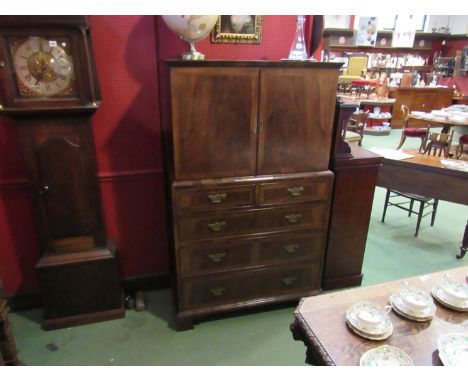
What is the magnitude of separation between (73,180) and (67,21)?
2.75ft

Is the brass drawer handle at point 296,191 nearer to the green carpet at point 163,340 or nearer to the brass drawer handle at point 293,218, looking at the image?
the brass drawer handle at point 293,218

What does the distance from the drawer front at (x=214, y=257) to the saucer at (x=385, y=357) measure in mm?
1101

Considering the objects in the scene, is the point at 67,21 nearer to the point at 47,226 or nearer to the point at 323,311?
the point at 47,226

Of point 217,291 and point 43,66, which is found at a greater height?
point 43,66

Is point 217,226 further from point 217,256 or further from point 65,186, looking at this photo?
point 65,186

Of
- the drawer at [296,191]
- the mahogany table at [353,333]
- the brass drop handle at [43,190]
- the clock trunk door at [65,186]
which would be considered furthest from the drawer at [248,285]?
the brass drop handle at [43,190]

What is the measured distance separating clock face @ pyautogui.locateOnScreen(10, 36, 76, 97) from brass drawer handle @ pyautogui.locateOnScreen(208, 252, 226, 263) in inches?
47.2

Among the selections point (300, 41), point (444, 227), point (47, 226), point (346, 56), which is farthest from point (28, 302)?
point (346, 56)

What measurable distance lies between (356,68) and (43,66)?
810 cm

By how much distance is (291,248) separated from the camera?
219cm

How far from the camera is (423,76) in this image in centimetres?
952

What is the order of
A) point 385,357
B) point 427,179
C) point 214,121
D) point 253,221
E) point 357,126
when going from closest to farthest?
point 385,357
point 214,121
point 253,221
point 427,179
point 357,126

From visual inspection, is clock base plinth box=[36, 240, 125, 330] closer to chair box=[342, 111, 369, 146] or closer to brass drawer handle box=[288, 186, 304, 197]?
brass drawer handle box=[288, 186, 304, 197]

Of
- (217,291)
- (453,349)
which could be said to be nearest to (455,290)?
(453,349)
